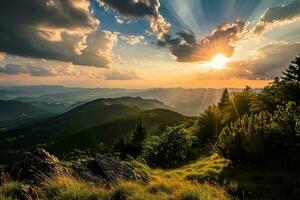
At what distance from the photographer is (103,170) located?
14203 millimetres

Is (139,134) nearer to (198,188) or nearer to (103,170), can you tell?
(103,170)

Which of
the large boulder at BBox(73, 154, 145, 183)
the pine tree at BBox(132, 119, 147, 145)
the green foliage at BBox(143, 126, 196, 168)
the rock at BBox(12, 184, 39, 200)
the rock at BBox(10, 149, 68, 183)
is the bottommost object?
the pine tree at BBox(132, 119, 147, 145)

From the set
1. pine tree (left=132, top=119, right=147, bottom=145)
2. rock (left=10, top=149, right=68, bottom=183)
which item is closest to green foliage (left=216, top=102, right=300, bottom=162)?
rock (left=10, top=149, right=68, bottom=183)

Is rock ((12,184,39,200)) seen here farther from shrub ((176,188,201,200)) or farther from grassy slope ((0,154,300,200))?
shrub ((176,188,201,200))

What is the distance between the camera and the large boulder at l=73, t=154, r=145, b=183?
1362cm

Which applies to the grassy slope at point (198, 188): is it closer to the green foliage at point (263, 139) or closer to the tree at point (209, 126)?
the green foliage at point (263, 139)

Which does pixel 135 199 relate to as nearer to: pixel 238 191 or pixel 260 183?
pixel 238 191

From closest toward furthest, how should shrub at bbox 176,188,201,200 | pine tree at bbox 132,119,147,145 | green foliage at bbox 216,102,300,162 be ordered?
shrub at bbox 176,188,201,200, green foliage at bbox 216,102,300,162, pine tree at bbox 132,119,147,145

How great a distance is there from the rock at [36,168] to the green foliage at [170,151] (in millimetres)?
26482

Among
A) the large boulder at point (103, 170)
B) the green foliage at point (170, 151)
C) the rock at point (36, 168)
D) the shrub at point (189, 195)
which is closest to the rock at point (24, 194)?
the rock at point (36, 168)

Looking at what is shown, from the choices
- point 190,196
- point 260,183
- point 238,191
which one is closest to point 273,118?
point 260,183

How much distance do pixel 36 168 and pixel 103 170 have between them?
3.31m

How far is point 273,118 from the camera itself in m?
22.6

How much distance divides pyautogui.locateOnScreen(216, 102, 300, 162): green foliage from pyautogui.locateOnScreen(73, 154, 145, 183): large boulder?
32.1 feet
